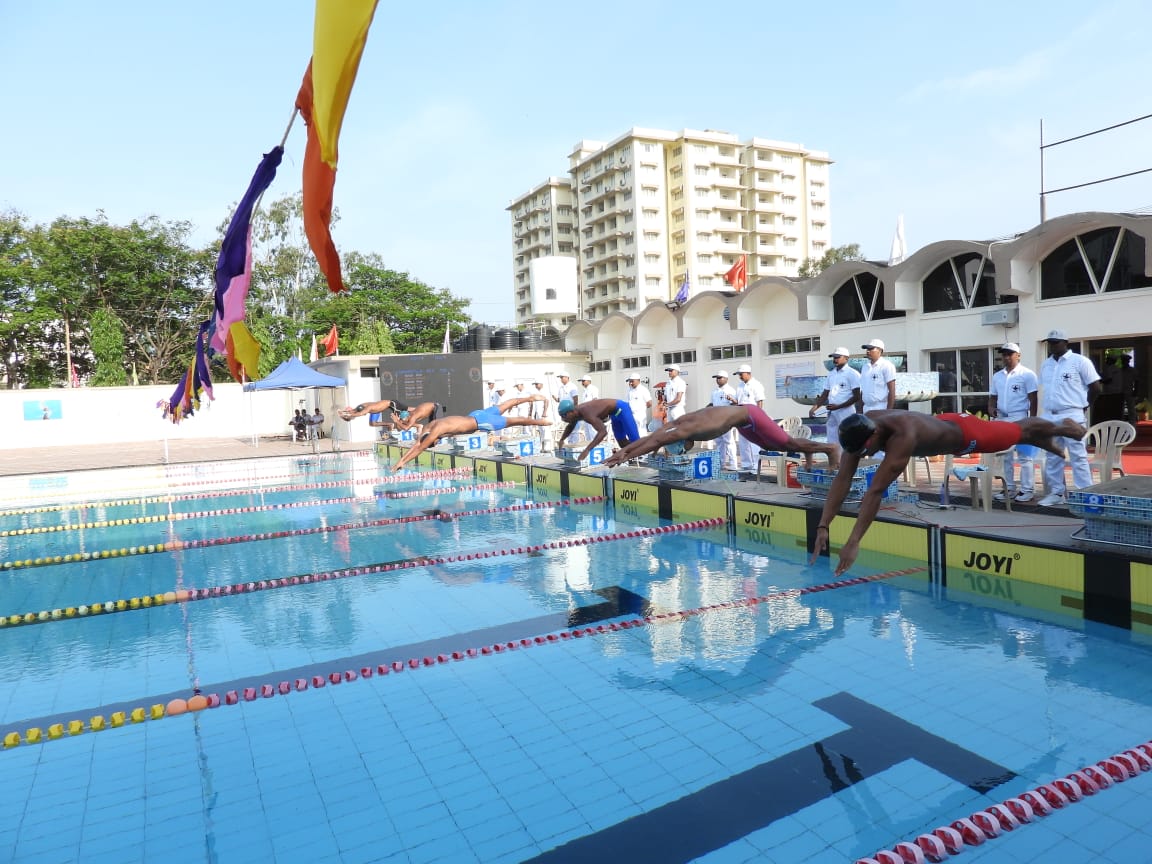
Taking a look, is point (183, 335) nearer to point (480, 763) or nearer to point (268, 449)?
point (268, 449)

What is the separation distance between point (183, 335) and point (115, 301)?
298 centimetres

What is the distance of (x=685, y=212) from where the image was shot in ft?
170

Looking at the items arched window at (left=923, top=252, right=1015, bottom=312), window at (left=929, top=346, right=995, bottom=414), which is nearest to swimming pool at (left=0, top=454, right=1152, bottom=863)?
window at (left=929, top=346, right=995, bottom=414)

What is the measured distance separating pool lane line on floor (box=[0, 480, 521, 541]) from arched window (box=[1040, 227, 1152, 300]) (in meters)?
9.22

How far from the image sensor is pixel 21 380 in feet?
105

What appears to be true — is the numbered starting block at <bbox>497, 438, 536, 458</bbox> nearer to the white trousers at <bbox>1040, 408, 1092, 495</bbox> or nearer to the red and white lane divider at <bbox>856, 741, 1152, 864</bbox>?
the white trousers at <bbox>1040, 408, 1092, 495</bbox>

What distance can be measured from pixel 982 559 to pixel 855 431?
283 cm

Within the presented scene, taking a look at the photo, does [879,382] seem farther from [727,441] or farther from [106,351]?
[106,351]

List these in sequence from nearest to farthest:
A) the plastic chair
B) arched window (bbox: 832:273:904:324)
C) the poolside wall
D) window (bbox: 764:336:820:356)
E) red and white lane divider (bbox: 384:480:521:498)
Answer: the poolside wall < the plastic chair < red and white lane divider (bbox: 384:480:521:498) < arched window (bbox: 832:273:904:324) < window (bbox: 764:336:820:356)

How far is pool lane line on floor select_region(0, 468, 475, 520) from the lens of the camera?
1181 centimetres

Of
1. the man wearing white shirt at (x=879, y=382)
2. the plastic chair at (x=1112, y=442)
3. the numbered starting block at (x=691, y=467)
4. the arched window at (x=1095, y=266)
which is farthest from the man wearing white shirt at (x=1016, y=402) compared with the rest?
the arched window at (x=1095, y=266)

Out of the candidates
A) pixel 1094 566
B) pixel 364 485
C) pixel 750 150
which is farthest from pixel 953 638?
pixel 750 150

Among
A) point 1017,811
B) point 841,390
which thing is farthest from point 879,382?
point 1017,811

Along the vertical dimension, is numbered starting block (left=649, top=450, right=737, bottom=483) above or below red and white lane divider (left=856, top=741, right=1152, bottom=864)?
above
